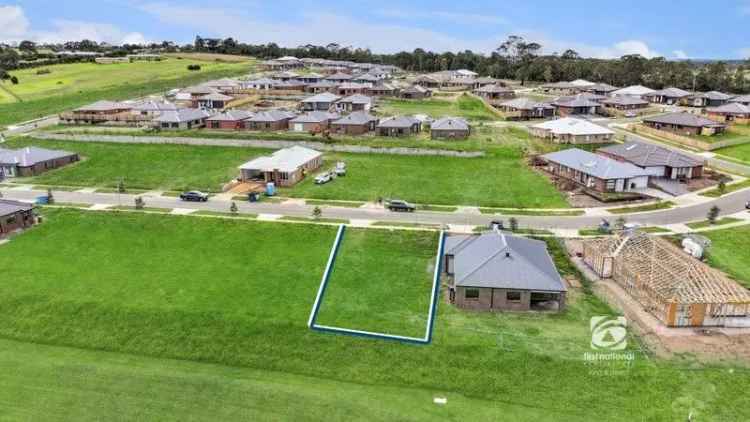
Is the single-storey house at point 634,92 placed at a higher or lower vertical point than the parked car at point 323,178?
higher

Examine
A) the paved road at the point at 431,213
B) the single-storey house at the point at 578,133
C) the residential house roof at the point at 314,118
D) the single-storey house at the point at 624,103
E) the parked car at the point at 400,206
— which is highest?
the single-storey house at the point at 624,103

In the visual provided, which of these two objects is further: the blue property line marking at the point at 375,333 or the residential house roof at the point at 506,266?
the residential house roof at the point at 506,266

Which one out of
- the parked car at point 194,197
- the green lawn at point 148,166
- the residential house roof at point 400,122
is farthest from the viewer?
the residential house roof at point 400,122

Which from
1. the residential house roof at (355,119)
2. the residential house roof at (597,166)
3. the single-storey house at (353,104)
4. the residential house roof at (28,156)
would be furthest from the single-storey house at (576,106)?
the residential house roof at (28,156)

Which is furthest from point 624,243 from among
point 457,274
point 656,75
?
point 656,75

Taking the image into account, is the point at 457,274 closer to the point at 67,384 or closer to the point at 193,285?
the point at 193,285

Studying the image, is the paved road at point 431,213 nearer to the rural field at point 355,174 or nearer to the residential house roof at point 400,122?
the rural field at point 355,174

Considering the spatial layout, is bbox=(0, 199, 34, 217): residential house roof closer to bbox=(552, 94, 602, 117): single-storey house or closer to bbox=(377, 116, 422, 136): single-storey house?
bbox=(377, 116, 422, 136): single-storey house
